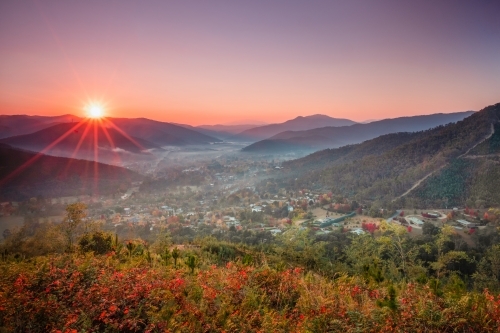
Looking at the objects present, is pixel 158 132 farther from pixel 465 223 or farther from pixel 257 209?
pixel 465 223

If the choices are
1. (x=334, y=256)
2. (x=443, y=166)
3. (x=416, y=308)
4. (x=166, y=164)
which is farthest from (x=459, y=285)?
(x=166, y=164)

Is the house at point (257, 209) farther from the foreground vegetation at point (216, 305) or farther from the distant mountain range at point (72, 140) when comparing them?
the distant mountain range at point (72, 140)

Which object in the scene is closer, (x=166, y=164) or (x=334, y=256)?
(x=334, y=256)

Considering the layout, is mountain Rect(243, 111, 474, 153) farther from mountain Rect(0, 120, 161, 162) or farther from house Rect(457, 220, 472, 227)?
house Rect(457, 220, 472, 227)

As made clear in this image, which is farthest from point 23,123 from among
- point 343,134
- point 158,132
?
point 343,134

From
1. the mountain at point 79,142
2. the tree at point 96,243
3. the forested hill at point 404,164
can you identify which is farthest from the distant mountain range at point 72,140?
the forested hill at point 404,164

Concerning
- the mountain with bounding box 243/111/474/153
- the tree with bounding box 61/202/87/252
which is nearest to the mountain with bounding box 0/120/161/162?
the tree with bounding box 61/202/87/252

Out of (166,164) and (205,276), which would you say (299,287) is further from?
(166,164)
